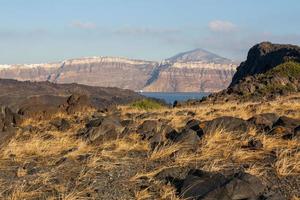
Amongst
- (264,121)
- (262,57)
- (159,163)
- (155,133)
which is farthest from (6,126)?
(262,57)

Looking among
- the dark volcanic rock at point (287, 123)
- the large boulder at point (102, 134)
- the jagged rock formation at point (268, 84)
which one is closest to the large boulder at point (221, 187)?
the large boulder at point (102, 134)

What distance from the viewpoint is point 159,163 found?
9.30 m

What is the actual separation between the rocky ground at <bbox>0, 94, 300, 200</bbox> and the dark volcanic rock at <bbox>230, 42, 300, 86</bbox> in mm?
58265

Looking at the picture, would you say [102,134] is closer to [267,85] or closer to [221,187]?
[221,187]

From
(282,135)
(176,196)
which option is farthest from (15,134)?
(176,196)

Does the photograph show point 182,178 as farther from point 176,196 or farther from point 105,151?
point 105,151

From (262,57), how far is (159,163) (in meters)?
75.2

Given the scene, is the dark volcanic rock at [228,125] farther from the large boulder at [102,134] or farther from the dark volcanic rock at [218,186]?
the dark volcanic rock at [218,186]

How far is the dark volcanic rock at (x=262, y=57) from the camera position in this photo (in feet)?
237

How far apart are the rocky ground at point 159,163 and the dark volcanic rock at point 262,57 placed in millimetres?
58265

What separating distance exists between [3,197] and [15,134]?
7.18 m

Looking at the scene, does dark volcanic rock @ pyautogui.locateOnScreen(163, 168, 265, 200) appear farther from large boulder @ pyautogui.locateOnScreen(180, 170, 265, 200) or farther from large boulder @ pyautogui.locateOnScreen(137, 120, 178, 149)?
large boulder @ pyautogui.locateOnScreen(137, 120, 178, 149)

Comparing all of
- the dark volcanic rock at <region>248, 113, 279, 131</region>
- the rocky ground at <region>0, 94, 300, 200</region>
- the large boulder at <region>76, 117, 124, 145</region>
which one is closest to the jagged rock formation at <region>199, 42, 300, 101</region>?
the dark volcanic rock at <region>248, 113, 279, 131</region>

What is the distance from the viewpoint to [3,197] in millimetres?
6973
